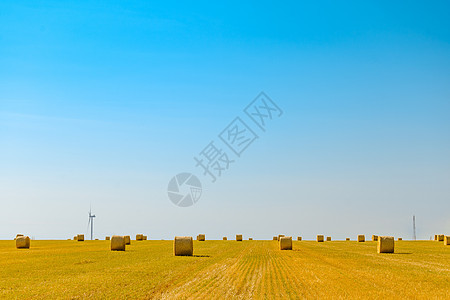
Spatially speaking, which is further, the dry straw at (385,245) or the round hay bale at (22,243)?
the round hay bale at (22,243)

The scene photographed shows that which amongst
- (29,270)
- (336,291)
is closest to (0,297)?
(29,270)

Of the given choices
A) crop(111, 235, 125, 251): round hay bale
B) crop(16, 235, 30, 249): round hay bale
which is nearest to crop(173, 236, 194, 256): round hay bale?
crop(111, 235, 125, 251): round hay bale

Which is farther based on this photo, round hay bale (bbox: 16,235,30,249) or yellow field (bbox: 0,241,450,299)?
round hay bale (bbox: 16,235,30,249)

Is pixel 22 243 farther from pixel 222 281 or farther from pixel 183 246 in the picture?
pixel 222 281

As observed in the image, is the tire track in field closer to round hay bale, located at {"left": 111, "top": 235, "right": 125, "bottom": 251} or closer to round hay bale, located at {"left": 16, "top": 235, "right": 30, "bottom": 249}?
round hay bale, located at {"left": 111, "top": 235, "right": 125, "bottom": 251}

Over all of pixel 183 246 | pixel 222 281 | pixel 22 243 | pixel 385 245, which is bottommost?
pixel 22 243

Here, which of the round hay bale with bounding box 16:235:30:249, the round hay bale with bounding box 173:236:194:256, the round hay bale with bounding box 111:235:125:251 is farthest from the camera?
the round hay bale with bounding box 16:235:30:249

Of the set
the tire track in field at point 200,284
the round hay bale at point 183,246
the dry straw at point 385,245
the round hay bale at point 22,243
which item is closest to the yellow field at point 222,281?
the tire track in field at point 200,284

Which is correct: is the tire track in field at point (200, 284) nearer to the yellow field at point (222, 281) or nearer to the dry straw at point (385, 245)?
the yellow field at point (222, 281)

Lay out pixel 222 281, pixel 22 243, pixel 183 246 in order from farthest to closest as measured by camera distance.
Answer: pixel 22 243
pixel 183 246
pixel 222 281

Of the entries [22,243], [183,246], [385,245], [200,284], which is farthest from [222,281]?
[22,243]

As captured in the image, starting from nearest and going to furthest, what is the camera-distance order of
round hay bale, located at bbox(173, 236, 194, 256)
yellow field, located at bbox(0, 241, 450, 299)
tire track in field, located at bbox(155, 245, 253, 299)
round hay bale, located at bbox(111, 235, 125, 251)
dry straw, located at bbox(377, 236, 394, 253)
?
1. tire track in field, located at bbox(155, 245, 253, 299)
2. yellow field, located at bbox(0, 241, 450, 299)
3. round hay bale, located at bbox(173, 236, 194, 256)
4. dry straw, located at bbox(377, 236, 394, 253)
5. round hay bale, located at bbox(111, 235, 125, 251)

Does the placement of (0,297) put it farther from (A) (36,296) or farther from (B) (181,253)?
(B) (181,253)

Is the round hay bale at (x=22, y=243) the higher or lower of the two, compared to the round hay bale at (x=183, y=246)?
lower
